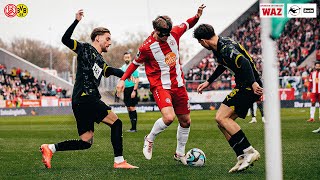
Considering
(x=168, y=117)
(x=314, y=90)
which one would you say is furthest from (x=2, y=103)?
(x=168, y=117)

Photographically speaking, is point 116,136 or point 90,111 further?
point 116,136

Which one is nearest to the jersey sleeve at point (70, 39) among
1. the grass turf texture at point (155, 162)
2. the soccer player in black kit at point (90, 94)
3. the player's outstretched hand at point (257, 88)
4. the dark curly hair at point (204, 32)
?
the soccer player in black kit at point (90, 94)

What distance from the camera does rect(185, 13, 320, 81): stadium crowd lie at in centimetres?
3791

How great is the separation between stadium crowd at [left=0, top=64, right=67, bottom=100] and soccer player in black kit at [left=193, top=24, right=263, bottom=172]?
3128cm

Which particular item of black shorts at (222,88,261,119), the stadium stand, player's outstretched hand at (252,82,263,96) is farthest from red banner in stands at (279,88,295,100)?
player's outstretched hand at (252,82,263,96)

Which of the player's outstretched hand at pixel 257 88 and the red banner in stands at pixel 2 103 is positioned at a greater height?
the player's outstretched hand at pixel 257 88

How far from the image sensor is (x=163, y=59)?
27.1 ft

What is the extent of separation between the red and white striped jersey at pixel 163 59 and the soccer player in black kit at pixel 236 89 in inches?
38.6

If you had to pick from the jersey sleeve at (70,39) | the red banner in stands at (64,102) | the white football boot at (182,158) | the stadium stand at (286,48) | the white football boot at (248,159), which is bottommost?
the white football boot at (182,158)

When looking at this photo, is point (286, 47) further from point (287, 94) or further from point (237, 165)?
point (237, 165)

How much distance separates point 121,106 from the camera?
33281mm

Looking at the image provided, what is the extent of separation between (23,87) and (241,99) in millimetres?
35085

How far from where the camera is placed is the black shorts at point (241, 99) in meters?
7.36

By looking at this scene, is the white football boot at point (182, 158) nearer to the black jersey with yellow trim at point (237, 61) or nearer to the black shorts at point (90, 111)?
the black shorts at point (90, 111)
